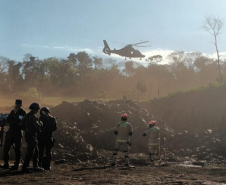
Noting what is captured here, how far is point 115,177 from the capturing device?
27.0ft

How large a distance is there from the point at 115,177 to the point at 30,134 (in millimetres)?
2750

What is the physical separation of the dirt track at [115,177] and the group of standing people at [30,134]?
0.50 metres

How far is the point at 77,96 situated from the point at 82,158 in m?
61.0

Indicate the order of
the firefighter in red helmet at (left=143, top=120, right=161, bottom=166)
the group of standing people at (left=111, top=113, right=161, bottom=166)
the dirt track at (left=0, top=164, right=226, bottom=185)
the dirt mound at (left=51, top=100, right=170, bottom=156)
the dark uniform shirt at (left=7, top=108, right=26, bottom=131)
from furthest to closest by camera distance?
the dirt mound at (left=51, top=100, right=170, bottom=156), the firefighter in red helmet at (left=143, top=120, right=161, bottom=166), the group of standing people at (left=111, top=113, right=161, bottom=166), the dark uniform shirt at (left=7, top=108, right=26, bottom=131), the dirt track at (left=0, top=164, right=226, bottom=185)

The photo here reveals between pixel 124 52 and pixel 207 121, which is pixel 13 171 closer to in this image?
pixel 124 52

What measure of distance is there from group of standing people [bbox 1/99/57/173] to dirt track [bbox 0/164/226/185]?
1.65ft

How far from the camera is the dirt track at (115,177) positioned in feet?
24.3

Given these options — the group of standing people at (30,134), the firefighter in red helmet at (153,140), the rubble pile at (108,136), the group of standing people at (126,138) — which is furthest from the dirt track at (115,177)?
the rubble pile at (108,136)

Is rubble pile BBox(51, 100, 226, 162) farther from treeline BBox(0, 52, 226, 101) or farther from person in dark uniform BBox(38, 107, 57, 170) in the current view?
treeline BBox(0, 52, 226, 101)

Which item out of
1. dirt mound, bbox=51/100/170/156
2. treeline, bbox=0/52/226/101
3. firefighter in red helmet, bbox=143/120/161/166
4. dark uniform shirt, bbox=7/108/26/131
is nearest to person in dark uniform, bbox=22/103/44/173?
dark uniform shirt, bbox=7/108/26/131

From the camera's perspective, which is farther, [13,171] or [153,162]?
[153,162]

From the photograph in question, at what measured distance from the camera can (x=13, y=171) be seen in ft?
27.6

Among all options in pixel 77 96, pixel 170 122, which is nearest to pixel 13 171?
pixel 170 122

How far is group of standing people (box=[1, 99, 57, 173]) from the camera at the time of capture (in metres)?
8.12
